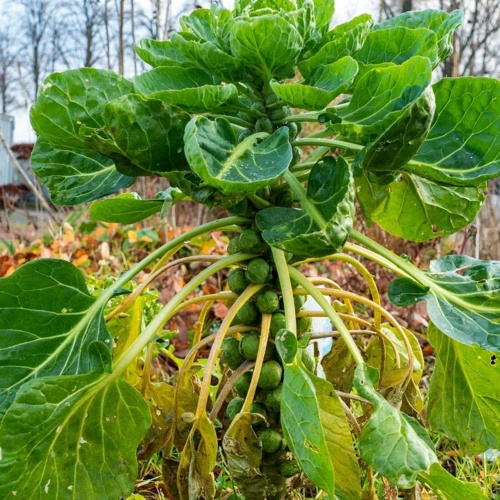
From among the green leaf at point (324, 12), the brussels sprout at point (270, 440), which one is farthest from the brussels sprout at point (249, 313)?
the green leaf at point (324, 12)

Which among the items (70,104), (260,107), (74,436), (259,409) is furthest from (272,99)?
(74,436)

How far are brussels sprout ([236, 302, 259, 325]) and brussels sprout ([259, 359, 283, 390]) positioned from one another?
0.32 ft

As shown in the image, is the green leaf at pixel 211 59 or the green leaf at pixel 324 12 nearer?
the green leaf at pixel 211 59

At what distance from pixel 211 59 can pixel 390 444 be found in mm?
679

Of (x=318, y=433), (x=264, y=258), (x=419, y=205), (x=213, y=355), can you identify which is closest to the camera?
(x=318, y=433)

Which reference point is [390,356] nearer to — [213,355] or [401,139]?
[213,355]

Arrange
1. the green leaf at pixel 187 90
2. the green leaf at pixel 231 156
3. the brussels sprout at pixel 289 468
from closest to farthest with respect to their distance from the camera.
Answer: the green leaf at pixel 231 156 → the green leaf at pixel 187 90 → the brussels sprout at pixel 289 468

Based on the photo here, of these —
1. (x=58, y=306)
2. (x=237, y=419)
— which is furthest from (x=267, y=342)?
(x=58, y=306)

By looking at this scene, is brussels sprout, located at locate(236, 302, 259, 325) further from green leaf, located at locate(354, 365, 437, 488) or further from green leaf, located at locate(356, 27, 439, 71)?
green leaf, located at locate(356, 27, 439, 71)

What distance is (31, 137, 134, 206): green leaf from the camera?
1.14 metres

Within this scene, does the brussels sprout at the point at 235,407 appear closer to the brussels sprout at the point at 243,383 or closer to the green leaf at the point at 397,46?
the brussels sprout at the point at 243,383

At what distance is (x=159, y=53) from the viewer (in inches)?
43.3

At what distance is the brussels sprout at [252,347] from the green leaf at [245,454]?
140 mm

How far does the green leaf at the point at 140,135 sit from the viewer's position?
0.89 m
